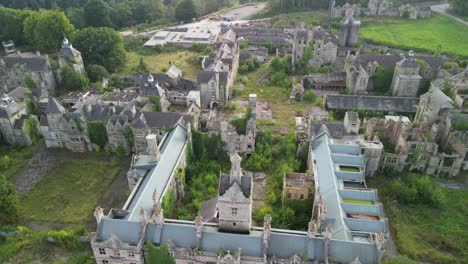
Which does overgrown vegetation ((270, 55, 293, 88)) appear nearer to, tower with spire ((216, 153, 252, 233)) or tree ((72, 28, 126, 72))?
tree ((72, 28, 126, 72))

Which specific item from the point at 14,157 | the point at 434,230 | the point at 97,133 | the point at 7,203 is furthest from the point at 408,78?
the point at 14,157

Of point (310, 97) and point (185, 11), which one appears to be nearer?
point (310, 97)

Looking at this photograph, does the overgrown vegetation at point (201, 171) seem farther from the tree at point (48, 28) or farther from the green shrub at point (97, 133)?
the tree at point (48, 28)

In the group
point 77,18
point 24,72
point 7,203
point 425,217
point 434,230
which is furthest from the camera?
point 77,18

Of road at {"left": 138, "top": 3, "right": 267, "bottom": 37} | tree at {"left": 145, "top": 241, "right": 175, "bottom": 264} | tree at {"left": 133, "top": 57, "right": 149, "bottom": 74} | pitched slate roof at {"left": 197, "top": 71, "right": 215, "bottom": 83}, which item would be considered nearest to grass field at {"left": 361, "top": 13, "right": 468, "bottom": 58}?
road at {"left": 138, "top": 3, "right": 267, "bottom": 37}

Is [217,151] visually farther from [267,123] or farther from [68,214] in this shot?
[68,214]

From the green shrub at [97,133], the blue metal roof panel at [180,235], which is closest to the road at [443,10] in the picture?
the green shrub at [97,133]

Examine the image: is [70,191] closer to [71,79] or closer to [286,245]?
[286,245]
